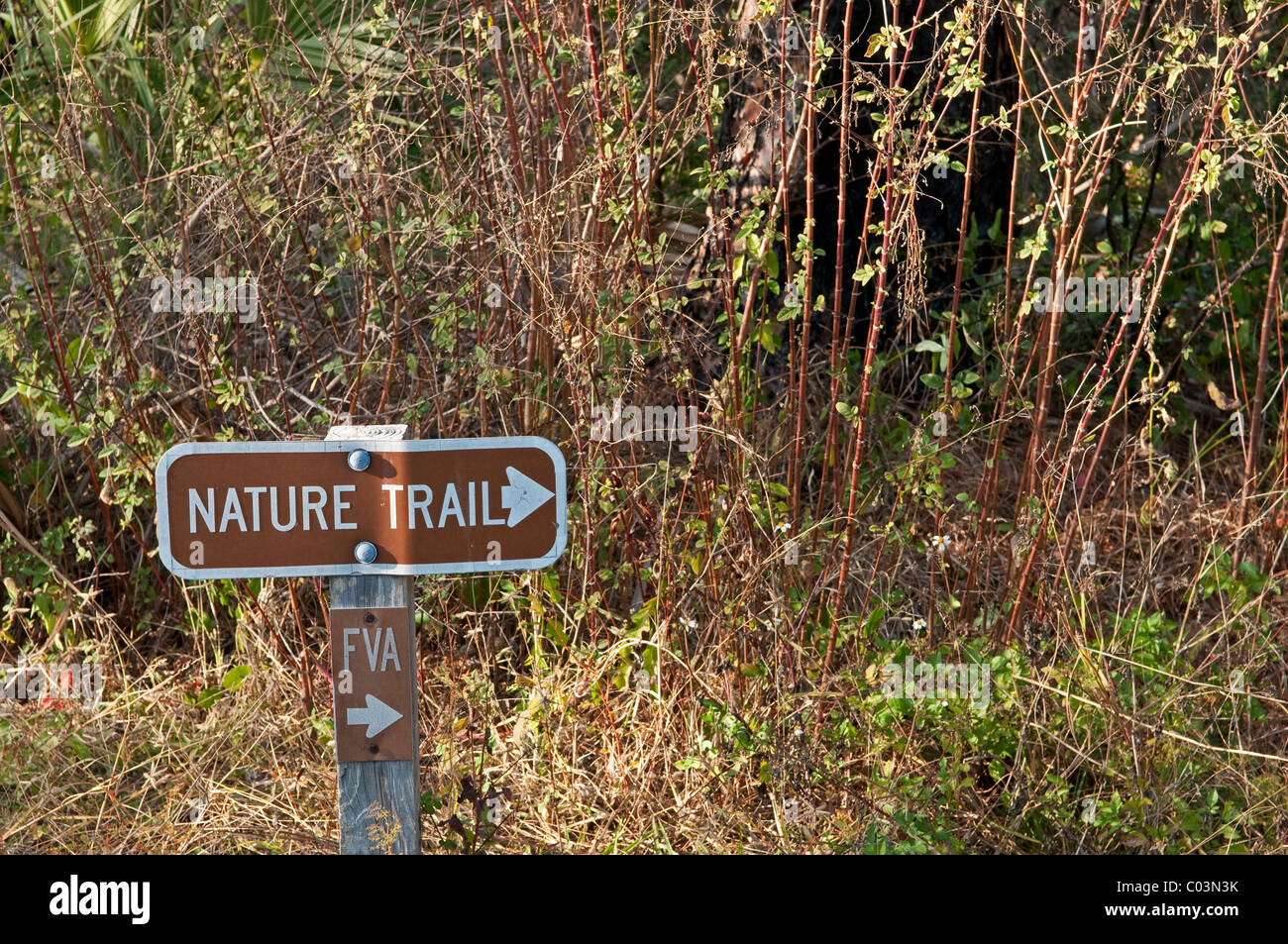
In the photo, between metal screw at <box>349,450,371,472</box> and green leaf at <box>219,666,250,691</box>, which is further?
green leaf at <box>219,666,250,691</box>

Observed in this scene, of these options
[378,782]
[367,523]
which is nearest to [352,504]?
[367,523]

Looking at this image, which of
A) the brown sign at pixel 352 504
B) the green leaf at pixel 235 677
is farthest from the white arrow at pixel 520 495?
the green leaf at pixel 235 677

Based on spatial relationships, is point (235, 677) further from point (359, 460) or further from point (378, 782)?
point (359, 460)

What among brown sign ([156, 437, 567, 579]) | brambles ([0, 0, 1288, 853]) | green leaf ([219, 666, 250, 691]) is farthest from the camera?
green leaf ([219, 666, 250, 691])

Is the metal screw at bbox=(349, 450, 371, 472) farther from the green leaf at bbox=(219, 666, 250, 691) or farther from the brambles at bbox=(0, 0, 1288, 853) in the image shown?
the green leaf at bbox=(219, 666, 250, 691)

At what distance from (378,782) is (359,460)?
0.49m

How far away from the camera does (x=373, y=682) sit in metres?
1.75

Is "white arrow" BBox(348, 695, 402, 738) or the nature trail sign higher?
the nature trail sign

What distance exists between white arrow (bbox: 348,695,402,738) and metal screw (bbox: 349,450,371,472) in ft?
1.11

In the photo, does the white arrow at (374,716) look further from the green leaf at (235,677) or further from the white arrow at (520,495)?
the green leaf at (235,677)

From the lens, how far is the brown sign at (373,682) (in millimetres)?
1739

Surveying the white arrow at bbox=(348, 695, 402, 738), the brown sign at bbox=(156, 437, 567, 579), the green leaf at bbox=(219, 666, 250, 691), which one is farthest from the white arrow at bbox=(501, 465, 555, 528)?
the green leaf at bbox=(219, 666, 250, 691)

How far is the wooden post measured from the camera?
1.75m
